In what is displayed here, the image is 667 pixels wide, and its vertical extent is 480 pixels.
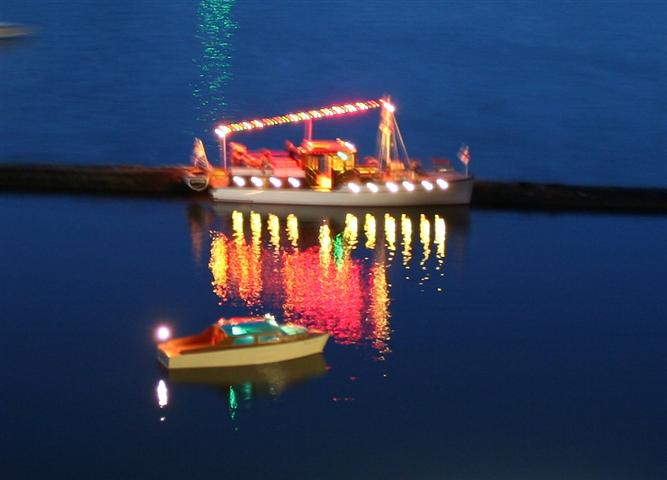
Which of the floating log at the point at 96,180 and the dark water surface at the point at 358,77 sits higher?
the dark water surface at the point at 358,77

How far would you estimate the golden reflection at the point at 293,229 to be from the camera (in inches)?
1590

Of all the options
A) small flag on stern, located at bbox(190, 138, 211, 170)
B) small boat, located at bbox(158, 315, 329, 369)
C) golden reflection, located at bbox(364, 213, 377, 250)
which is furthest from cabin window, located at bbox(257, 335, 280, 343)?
small flag on stern, located at bbox(190, 138, 211, 170)

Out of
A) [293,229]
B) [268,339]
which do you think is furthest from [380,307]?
[293,229]

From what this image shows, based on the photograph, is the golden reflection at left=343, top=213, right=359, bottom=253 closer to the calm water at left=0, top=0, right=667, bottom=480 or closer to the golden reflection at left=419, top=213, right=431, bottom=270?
the calm water at left=0, top=0, right=667, bottom=480

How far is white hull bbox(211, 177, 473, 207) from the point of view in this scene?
4375 cm

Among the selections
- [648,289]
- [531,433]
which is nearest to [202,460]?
[531,433]

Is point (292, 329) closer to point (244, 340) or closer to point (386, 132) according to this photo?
point (244, 340)

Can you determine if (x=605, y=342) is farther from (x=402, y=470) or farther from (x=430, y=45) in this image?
(x=430, y=45)

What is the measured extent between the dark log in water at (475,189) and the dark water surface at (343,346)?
3.85 ft

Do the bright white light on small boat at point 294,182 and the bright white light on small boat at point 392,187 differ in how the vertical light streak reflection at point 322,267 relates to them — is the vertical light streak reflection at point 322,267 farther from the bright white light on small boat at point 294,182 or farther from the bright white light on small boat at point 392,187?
the bright white light on small boat at point 294,182

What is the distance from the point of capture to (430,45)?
8050cm

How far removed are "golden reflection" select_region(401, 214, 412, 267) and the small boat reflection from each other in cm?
892

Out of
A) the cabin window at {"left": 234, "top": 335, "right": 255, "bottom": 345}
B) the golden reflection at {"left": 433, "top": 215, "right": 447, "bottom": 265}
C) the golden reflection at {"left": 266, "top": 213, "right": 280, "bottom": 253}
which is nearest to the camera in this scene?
the cabin window at {"left": 234, "top": 335, "right": 255, "bottom": 345}

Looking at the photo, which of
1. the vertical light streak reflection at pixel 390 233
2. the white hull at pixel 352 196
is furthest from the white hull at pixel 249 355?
the white hull at pixel 352 196
